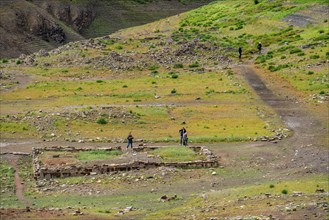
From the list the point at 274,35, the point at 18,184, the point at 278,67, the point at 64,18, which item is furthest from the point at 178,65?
the point at 64,18

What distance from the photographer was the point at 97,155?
4922cm

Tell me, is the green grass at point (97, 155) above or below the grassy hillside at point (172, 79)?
below

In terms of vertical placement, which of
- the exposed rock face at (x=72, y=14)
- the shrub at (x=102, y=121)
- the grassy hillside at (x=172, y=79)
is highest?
the exposed rock face at (x=72, y=14)

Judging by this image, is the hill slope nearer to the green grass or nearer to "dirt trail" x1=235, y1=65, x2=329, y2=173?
"dirt trail" x1=235, y1=65, x2=329, y2=173

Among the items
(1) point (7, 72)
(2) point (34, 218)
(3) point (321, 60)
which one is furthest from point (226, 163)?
(1) point (7, 72)

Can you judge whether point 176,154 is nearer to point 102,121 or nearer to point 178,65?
point 102,121

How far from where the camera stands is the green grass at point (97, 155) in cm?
4834

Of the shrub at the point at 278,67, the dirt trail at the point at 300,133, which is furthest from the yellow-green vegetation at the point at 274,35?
the dirt trail at the point at 300,133

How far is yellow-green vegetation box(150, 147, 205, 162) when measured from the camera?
48.6m

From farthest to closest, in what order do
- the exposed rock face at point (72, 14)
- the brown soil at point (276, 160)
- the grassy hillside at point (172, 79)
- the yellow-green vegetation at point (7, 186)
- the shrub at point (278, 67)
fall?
the exposed rock face at point (72, 14), the shrub at point (278, 67), the grassy hillside at point (172, 79), the brown soil at point (276, 160), the yellow-green vegetation at point (7, 186)

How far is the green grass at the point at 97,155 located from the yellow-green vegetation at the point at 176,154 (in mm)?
2358

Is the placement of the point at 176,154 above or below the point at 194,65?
below

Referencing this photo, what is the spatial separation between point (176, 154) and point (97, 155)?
15.3ft

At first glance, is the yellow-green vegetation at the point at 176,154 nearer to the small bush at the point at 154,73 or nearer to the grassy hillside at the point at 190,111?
the grassy hillside at the point at 190,111
